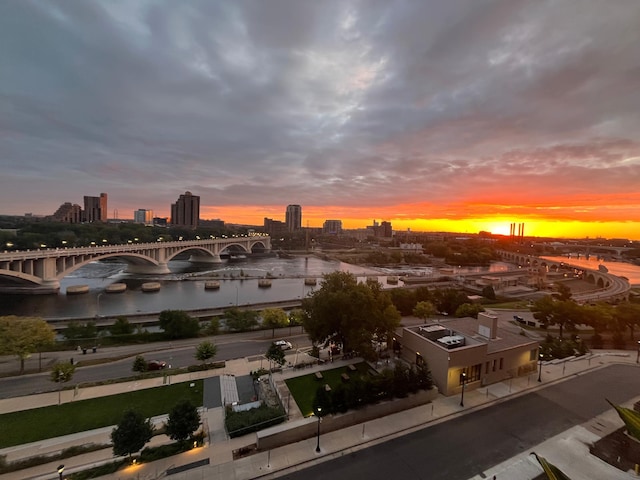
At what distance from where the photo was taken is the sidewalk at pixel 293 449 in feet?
34.8

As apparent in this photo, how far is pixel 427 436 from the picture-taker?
1262 centimetres

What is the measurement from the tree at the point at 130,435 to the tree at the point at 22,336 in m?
12.7

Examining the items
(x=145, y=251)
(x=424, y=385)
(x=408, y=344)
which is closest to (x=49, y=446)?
(x=424, y=385)

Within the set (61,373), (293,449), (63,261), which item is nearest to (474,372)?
(293,449)

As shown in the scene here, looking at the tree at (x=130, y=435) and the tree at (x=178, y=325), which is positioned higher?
the tree at (x=130, y=435)

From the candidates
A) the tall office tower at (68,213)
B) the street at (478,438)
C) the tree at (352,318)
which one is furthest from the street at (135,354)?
the tall office tower at (68,213)

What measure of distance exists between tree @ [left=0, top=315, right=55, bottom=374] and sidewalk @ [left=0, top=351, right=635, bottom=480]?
4.07 m

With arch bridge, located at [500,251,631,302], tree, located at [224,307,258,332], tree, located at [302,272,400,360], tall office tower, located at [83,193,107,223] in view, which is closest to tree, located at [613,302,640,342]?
arch bridge, located at [500,251,631,302]

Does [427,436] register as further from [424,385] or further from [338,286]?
[338,286]

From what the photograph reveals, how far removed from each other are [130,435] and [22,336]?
Answer: 44.2 ft

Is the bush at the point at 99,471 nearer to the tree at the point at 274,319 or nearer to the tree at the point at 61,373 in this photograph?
the tree at the point at 61,373

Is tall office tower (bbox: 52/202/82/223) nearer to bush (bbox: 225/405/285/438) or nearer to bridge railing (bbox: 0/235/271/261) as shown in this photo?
bridge railing (bbox: 0/235/271/261)

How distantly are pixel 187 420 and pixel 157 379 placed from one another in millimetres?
7238

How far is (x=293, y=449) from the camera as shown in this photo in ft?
38.6
